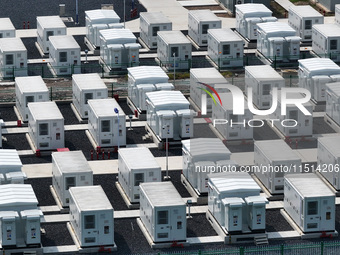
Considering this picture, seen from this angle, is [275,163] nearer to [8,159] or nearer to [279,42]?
[8,159]

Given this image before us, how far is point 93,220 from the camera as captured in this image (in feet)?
225

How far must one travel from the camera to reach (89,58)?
354 feet

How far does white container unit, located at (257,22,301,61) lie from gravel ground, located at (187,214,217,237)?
3277cm

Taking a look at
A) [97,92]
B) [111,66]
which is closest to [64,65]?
[111,66]

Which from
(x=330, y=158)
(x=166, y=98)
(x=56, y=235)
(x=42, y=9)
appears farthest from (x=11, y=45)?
(x=330, y=158)

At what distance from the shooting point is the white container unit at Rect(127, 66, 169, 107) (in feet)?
Answer: 301

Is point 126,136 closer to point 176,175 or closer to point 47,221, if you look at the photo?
point 176,175

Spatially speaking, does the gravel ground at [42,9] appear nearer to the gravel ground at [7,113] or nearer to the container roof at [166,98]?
the gravel ground at [7,113]

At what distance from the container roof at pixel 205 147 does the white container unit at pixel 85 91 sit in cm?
1299

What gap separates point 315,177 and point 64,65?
3396cm

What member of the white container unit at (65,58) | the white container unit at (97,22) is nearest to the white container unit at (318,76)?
the white container unit at (65,58)

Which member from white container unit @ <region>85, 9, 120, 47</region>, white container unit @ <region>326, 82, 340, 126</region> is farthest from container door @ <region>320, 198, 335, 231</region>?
white container unit @ <region>85, 9, 120, 47</region>

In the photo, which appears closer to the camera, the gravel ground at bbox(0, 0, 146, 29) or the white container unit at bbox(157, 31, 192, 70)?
the white container unit at bbox(157, 31, 192, 70)

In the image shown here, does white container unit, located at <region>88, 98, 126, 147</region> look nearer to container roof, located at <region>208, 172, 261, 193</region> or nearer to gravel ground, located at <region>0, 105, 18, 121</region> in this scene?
gravel ground, located at <region>0, 105, 18, 121</region>
